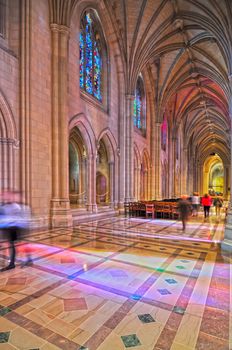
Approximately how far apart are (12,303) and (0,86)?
7257mm

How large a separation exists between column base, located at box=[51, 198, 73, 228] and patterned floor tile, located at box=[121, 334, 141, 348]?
7.64 meters

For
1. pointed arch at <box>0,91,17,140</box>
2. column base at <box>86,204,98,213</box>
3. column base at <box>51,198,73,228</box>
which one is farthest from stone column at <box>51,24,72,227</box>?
column base at <box>86,204,98,213</box>

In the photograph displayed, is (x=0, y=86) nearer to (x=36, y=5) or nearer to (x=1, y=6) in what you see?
(x=1, y=6)

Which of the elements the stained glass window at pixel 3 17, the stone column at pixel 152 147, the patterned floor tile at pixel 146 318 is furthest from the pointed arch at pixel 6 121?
the stone column at pixel 152 147

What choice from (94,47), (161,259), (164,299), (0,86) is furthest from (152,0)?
(164,299)

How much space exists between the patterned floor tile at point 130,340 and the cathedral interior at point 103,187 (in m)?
0.02

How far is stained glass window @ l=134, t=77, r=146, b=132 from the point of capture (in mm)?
21969

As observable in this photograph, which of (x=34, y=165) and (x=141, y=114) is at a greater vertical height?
(x=141, y=114)

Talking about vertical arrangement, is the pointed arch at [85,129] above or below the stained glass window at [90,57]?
below

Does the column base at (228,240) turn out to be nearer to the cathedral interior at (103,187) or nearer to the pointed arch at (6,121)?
the cathedral interior at (103,187)

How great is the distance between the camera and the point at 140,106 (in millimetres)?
22734

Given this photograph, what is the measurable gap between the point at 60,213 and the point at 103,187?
9.62 metres

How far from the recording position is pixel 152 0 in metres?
14.9

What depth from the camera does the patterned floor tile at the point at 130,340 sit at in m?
2.40
